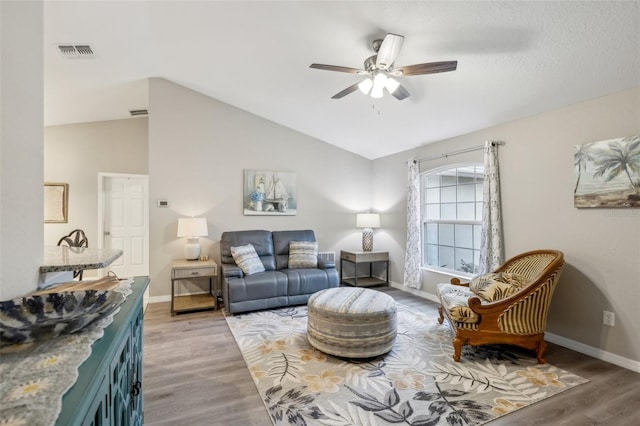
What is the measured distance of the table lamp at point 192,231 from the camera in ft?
13.8

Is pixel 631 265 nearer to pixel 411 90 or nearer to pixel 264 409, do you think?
pixel 411 90

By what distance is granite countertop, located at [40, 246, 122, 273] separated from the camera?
4.49 feet

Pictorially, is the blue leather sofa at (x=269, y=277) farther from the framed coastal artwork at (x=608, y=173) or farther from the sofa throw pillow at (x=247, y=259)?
the framed coastal artwork at (x=608, y=173)

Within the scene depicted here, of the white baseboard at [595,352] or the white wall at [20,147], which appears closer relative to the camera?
the white wall at [20,147]

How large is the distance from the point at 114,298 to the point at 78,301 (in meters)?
0.11

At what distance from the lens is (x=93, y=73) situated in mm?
3686

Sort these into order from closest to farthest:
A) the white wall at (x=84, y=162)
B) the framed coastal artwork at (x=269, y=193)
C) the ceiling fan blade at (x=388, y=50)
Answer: the ceiling fan blade at (x=388, y=50), the framed coastal artwork at (x=269, y=193), the white wall at (x=84, y=162)

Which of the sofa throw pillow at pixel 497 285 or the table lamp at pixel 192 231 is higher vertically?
the table lamp at pixel 192 231

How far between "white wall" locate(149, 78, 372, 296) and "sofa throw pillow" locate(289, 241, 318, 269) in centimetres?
64

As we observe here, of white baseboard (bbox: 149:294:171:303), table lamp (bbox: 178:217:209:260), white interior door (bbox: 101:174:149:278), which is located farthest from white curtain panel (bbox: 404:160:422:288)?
white interior door (bbox: 101:174:149:278)

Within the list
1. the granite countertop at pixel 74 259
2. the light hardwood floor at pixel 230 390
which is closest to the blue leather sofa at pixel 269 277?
the light hardwood floor at pixel 230 390

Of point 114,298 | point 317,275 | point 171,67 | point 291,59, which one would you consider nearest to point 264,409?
point 114,298

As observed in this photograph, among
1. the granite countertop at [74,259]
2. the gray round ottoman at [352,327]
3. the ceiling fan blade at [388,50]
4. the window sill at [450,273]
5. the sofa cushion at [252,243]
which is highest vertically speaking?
the ceiling fan blade at [388,50]

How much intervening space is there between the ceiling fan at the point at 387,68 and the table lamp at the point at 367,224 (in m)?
2.86
